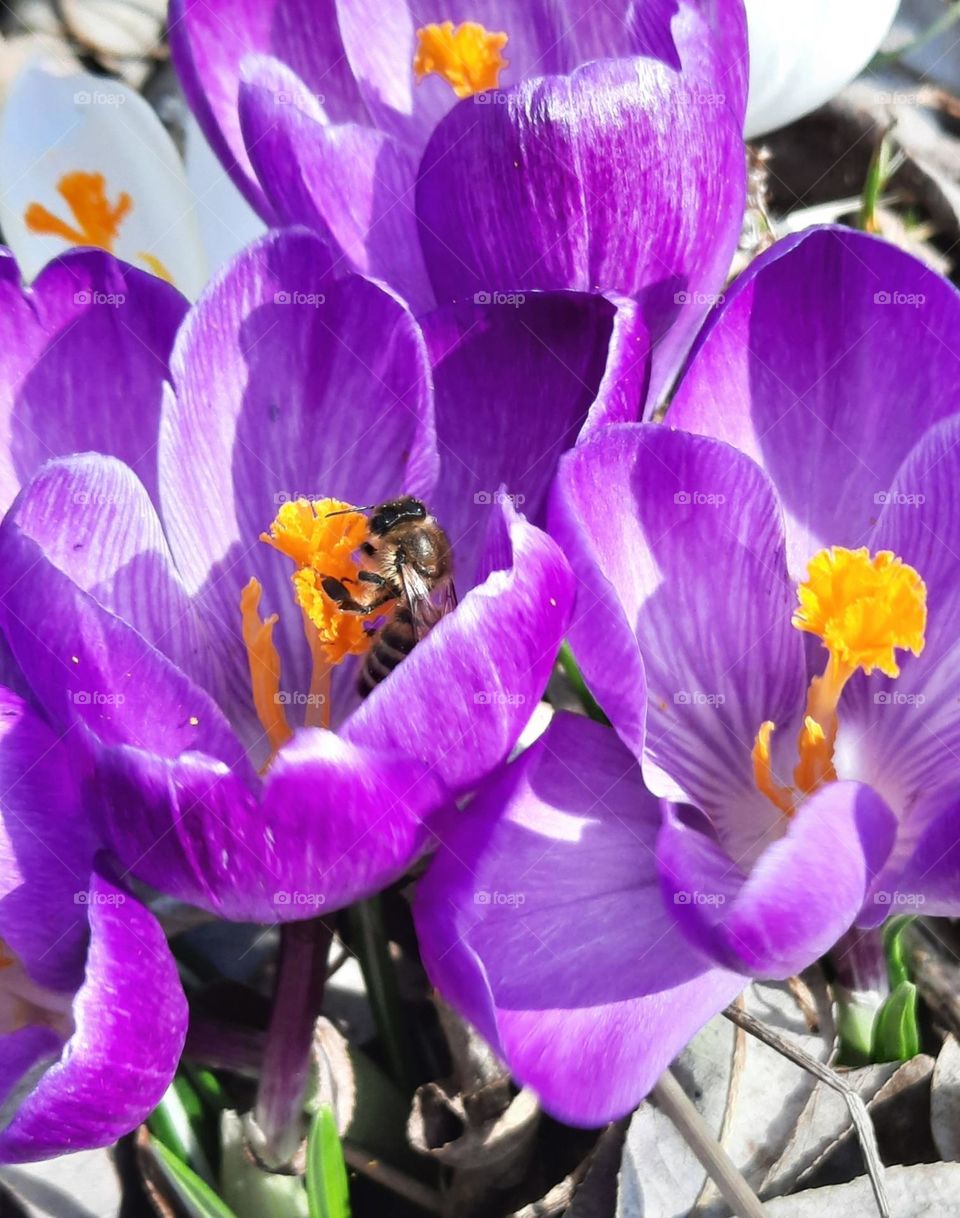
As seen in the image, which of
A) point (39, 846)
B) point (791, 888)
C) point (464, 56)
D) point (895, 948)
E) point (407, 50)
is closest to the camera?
point (791, 888)

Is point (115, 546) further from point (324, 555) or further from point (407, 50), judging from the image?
point (407, 50)

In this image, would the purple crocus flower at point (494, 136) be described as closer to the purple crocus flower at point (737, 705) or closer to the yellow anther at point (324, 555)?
the purple crocus flower at point (737, 705)

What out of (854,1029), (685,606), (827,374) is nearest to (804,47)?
(827,374)

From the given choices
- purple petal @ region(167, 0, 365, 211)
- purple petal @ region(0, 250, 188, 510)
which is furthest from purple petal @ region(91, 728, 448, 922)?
purple petal @ region(167, 0, 365, 211)

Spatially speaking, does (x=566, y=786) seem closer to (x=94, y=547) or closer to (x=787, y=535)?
(x=787, y=535)

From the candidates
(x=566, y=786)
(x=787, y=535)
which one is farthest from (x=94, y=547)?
(x=787, y=535)

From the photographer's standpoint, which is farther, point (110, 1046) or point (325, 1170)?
point (325, 1170)
